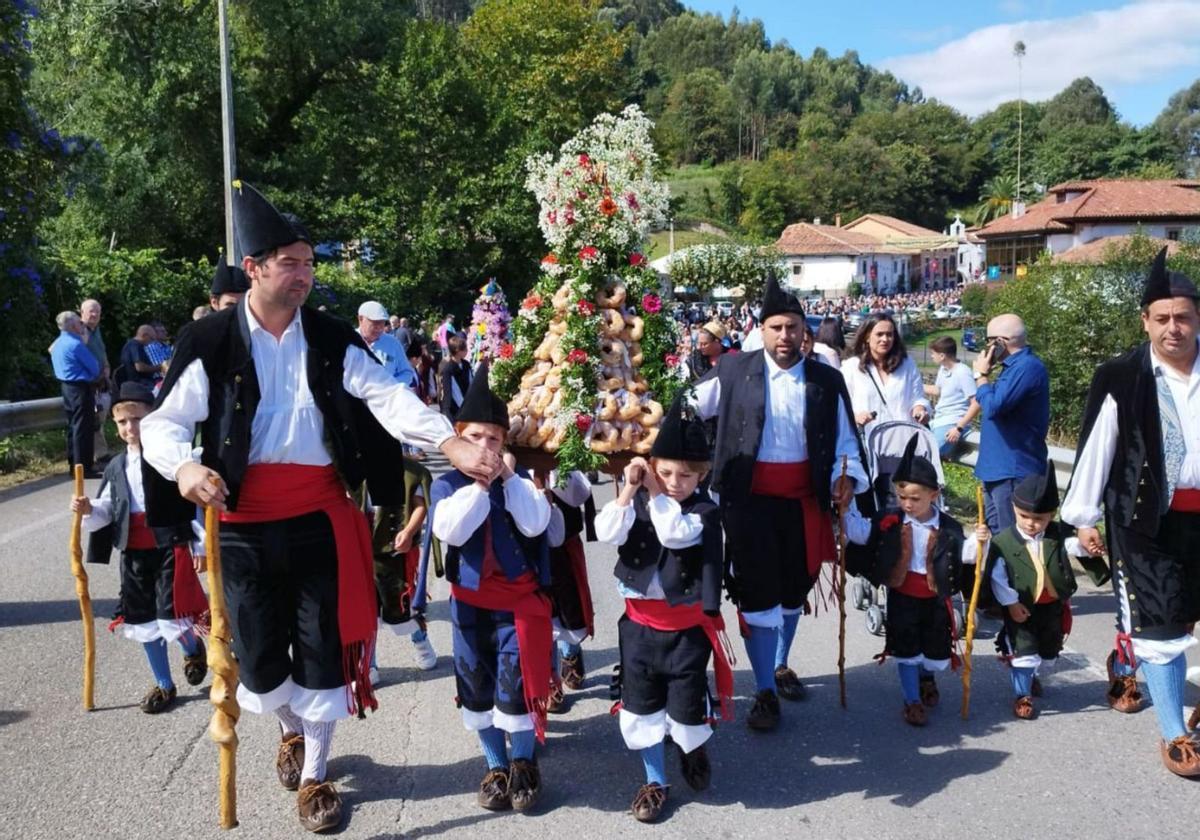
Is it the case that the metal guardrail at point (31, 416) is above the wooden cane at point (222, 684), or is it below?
above

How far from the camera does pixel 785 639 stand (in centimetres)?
570

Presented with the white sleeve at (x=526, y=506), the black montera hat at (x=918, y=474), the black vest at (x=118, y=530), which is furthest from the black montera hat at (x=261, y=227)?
the black montera hat at (x=918, y=474)

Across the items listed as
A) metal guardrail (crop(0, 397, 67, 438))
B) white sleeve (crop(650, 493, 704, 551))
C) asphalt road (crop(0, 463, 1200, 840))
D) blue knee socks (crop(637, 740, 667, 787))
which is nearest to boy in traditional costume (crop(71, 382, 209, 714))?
asphalt road (crop(0, 463, 1200, 840))

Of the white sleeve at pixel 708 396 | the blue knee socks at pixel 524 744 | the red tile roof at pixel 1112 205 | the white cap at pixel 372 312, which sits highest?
the red tile roof at pixel 1112 205

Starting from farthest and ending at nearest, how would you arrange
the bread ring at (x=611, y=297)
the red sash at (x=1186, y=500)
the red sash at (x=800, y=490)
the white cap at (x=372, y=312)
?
the white cap at (x=372, y=312) → the red sash at (x=800, y=490) → the bread ring at (x=611, y=297) → the red sash at (x=1186, y=500)

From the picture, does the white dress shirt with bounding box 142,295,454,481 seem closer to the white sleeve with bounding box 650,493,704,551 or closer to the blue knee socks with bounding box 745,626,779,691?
the white sleeve with bounding box 650,493,704,551

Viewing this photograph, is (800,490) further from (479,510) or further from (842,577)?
A: (479,510)

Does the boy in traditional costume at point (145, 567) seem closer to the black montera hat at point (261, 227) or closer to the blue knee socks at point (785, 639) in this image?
the black montera hat at point (261, 227)

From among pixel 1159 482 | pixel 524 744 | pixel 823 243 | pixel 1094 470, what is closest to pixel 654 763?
pixel 524 744

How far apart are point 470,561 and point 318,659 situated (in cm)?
75

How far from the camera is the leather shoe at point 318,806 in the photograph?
4.07 meters

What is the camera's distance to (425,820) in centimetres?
421

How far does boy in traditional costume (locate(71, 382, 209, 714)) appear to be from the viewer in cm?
540

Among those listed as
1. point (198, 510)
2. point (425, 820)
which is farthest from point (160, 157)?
point (425, 820)
